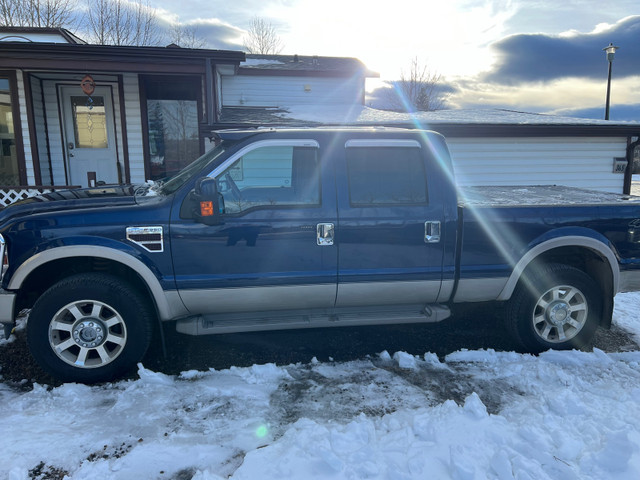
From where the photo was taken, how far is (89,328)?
364 cm

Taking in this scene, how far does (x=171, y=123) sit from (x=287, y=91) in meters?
3.60

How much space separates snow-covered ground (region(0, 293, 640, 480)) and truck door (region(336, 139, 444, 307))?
670 millimetres

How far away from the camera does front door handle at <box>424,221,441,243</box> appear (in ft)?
13.1

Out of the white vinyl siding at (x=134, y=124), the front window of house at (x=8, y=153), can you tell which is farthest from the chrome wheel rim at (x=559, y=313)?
the front window of house at (x=8, y=153)

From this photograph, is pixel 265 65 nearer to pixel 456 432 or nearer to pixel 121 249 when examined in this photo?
pixel 121 249

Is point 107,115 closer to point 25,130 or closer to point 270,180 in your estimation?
point 25,130

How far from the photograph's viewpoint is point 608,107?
1909 centimetres

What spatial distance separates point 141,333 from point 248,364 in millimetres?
965

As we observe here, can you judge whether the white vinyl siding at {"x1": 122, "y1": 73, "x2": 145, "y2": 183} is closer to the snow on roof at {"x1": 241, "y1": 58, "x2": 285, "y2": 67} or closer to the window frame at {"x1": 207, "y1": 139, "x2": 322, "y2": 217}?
the snow on roof at {"x1": 241, "y1": 58, "x2": 285, "y2": 67}

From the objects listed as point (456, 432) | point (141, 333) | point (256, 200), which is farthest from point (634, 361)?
point (141, 333)

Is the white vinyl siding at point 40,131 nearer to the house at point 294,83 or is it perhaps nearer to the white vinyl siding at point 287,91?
the house at point 294,83

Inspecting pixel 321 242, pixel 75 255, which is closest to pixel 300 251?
pixel 321 242

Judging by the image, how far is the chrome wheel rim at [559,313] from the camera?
4242 millimetres

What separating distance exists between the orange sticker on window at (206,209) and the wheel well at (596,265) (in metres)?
2.89
